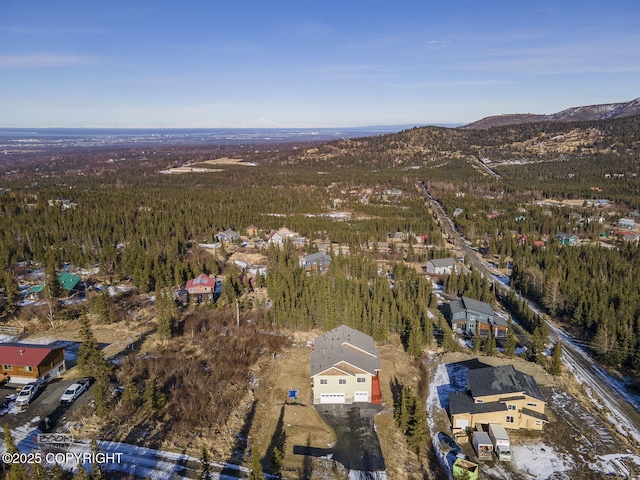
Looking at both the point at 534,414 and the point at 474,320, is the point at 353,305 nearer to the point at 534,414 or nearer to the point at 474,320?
the point at 474,320

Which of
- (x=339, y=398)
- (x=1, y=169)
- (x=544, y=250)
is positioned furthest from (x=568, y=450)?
(x=1, y=169)

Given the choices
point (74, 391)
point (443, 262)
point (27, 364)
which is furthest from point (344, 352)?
point (443, 262)

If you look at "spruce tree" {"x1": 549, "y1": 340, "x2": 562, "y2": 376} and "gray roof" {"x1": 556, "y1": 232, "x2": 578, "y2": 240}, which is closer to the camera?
"spruce tree" {"x1": 549, "y1": 340, "x2": 562, "y2": 376}

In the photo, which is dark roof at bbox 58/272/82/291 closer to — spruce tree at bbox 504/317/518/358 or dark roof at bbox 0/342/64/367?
dark roof at bbox 0/342/64/367

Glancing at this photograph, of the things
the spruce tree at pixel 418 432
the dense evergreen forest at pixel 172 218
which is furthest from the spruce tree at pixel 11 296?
the spruce tree at pixel 418 432

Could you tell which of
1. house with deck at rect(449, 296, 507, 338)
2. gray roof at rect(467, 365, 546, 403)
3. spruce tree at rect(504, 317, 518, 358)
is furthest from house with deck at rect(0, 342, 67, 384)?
spruce tree at rect(504, 317, 518, 358)
